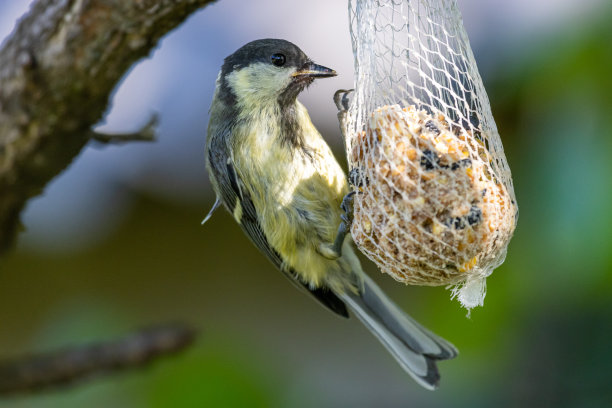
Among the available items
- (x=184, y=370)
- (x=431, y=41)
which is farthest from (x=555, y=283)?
(x=184, y=370)

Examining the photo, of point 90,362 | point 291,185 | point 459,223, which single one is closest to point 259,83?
point 291,185

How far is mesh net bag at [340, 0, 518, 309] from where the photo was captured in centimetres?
165

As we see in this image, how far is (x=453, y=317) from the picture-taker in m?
2.20

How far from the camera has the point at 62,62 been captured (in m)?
1.56

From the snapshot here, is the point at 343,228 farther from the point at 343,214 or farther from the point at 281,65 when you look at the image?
the point at 281,65

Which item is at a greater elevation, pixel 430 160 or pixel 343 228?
pixel 430 160

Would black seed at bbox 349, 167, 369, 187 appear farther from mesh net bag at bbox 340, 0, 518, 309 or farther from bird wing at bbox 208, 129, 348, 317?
bird wing at bbox 208, 129, 348, 317

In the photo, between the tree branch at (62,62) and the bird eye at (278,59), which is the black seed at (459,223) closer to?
the tree branch at (62,62)

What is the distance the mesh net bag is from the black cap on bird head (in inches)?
14.0

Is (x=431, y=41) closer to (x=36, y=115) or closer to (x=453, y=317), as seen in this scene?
(x=453, y=317)

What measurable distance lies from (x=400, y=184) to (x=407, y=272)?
0.75 ft

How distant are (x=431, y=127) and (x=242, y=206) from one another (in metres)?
0.82

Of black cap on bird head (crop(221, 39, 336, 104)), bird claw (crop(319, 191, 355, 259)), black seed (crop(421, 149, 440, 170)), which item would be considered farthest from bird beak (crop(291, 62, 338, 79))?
black seed (crop(421, 149, 440, 170))

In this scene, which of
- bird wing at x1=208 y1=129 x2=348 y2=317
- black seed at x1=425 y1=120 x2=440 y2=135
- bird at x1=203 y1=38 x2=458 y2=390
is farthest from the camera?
bird wing at x1=208 y1=129 x2=348 y2=317
